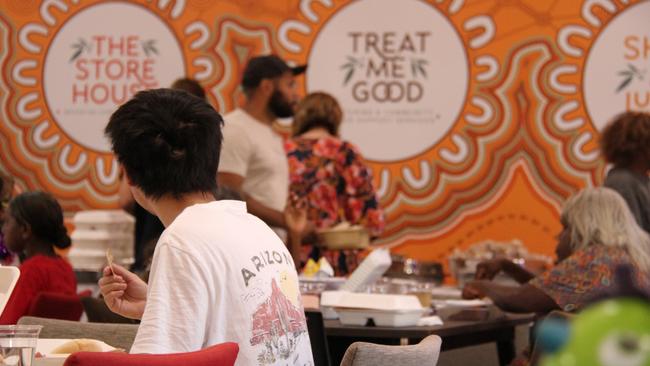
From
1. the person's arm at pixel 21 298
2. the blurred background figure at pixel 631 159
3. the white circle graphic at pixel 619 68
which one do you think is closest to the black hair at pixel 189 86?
the person's arm at pixel 21 298

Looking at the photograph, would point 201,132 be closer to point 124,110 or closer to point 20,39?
point 124,110

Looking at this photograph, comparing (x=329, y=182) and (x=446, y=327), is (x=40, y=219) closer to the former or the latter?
(x=329, y=182)

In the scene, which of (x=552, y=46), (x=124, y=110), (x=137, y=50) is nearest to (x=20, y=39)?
(x=137, y=50)

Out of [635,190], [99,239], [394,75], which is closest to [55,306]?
[99,239]

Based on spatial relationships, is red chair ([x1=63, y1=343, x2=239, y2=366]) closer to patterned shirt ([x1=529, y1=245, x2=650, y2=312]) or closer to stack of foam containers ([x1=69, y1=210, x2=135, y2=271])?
patterned shirt ([x1=529, y1=245, x2=650, y2=312])

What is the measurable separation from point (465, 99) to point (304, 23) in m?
1.11

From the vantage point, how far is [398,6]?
653 centimetres

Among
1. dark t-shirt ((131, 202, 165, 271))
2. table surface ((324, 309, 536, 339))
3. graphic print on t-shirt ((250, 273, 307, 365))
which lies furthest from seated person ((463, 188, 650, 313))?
graphic print on t-shirt ((250, 273, 307, 365))

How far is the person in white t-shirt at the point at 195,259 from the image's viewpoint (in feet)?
5.77

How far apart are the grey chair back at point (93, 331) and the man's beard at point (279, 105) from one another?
216 centimetres

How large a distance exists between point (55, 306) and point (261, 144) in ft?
4.18

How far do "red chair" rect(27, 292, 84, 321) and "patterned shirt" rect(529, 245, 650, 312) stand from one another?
1.67 metres

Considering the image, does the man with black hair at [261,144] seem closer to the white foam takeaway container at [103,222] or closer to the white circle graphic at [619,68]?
the white foam takeaway container at [103,222]

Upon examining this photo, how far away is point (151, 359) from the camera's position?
1541 millimetres
